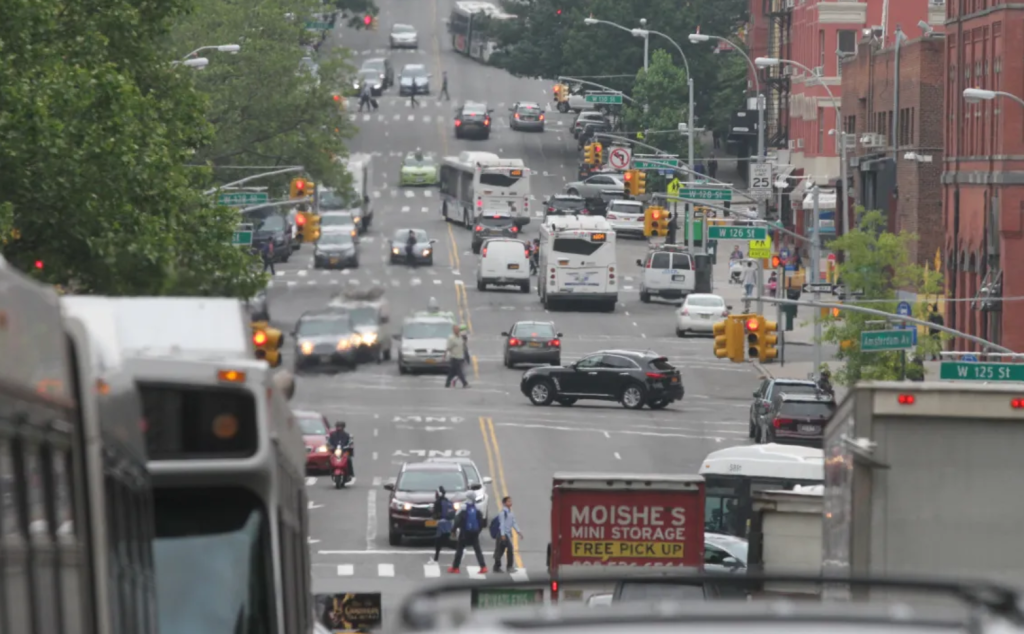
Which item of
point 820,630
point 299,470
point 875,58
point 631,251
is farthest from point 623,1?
point 820,630

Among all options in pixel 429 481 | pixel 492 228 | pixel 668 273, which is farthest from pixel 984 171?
pixel 492 228

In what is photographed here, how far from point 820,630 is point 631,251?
87.4 m

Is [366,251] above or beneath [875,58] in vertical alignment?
beneath

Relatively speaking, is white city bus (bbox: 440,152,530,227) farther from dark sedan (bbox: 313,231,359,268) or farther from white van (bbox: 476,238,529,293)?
white van (bbox: 476,238,529,293)

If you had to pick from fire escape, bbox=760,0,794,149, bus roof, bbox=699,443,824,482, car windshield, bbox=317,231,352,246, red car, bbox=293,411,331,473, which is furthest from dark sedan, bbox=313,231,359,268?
bus roof, bbox=699,443,824,482

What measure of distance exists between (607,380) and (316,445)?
39.6ft

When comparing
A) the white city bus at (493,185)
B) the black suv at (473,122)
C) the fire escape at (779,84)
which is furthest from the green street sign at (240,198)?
the black suv at (473,122)

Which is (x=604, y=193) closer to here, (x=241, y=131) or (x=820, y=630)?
(x=241, y=131)

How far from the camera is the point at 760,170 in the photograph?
64438 mm

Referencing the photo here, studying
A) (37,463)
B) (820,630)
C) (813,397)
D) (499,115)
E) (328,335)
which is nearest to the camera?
(820,630)

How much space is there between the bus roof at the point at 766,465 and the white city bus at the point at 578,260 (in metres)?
35.5

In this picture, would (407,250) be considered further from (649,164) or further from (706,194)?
(706,194)

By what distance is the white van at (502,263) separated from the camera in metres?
74.1

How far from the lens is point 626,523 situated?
24906mm
